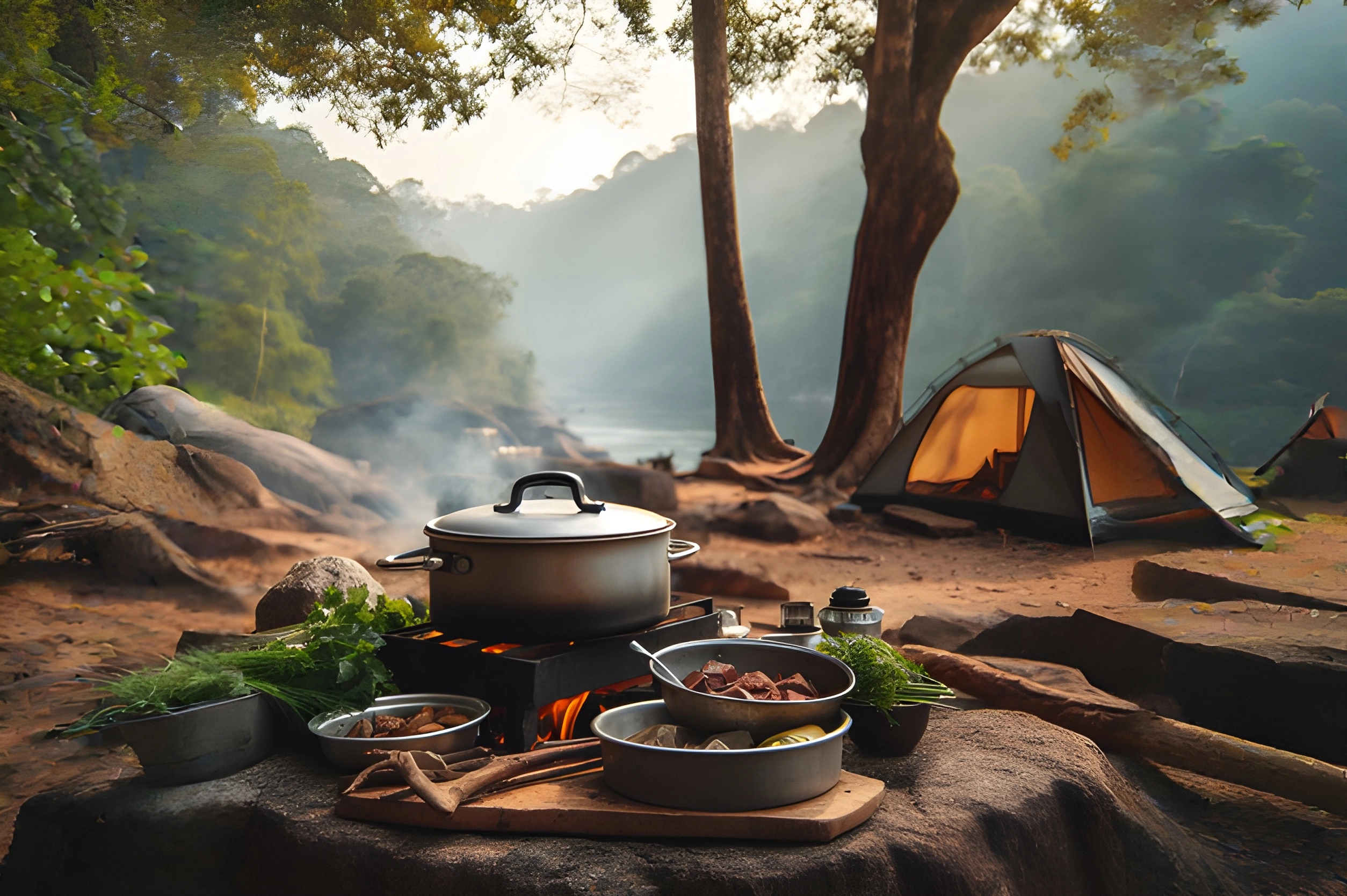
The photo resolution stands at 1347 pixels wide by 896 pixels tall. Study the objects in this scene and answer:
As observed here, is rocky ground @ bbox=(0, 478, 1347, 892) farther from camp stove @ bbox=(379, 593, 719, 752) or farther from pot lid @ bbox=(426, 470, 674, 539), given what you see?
pot lid @ bbox=(426, 470, 674, 539)

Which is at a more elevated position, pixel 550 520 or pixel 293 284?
pixel 293 284

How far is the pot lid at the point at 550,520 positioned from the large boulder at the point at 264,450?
553 centimetres

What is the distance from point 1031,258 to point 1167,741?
132ft

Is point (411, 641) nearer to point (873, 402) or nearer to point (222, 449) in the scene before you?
point (222, 449)

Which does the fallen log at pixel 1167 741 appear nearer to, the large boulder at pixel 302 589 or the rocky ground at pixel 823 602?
the rocky ground at pixel 823 602

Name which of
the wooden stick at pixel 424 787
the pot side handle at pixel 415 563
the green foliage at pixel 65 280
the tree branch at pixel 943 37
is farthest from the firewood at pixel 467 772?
the tree branch at pixel 943 37

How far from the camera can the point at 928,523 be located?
7.75 metres

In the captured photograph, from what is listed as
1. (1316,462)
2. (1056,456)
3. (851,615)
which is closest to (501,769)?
(851,615)

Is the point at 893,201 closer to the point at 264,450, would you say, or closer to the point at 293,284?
the point at 264,450

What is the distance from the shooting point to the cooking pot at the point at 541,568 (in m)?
2.15

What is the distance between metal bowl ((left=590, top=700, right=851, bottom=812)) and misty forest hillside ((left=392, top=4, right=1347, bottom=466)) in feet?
36.0

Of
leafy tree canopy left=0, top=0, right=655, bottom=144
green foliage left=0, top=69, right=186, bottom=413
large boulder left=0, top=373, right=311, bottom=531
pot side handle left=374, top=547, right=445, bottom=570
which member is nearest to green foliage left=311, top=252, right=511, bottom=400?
leafy tree canopy left=0, top=0, right=655, bottom=144

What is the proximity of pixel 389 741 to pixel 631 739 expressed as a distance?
0.58 meters

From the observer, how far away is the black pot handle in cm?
222
